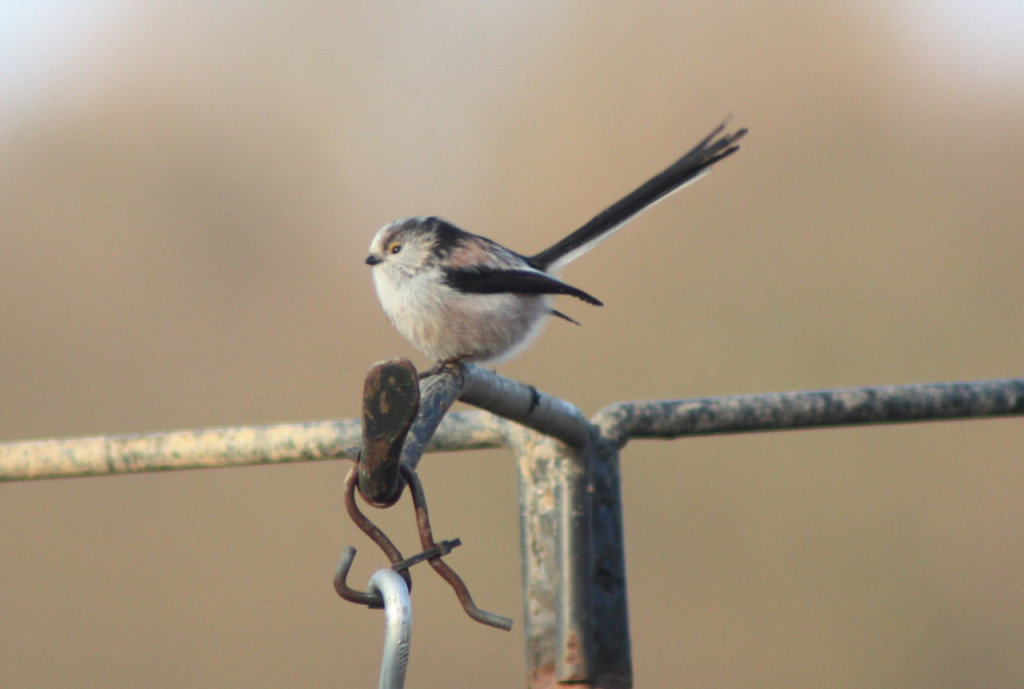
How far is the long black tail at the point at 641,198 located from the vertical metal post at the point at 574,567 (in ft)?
4.56

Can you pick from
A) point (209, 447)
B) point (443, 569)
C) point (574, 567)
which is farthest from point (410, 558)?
point (209, 447)

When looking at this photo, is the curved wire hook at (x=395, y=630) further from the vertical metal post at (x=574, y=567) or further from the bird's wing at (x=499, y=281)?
the bird's wing at (x=499, y=281)

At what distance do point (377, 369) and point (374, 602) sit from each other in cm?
30

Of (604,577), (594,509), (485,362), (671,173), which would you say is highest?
(671,173)

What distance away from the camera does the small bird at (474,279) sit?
3182mm

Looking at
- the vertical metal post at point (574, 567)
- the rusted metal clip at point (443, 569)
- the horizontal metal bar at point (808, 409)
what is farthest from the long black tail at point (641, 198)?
the rusted metal clip at point (443, 569)

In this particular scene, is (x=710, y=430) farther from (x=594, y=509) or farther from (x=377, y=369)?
(x=377, y=369)

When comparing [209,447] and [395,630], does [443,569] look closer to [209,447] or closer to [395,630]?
[395,630]

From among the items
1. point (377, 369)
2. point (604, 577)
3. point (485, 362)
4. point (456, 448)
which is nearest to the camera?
point (377, 369)

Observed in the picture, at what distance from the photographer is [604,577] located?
177cm

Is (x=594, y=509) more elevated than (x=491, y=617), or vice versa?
(x=594, y=509)

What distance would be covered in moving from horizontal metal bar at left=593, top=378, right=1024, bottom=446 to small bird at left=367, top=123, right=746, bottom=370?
1140 mm

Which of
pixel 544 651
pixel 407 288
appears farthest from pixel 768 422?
pixel 407 288

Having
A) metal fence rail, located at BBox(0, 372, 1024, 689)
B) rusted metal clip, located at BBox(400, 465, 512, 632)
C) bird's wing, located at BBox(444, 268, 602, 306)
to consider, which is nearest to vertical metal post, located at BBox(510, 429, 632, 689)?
metal fence rail, located at BBox(0, 372, 1024, 689)
